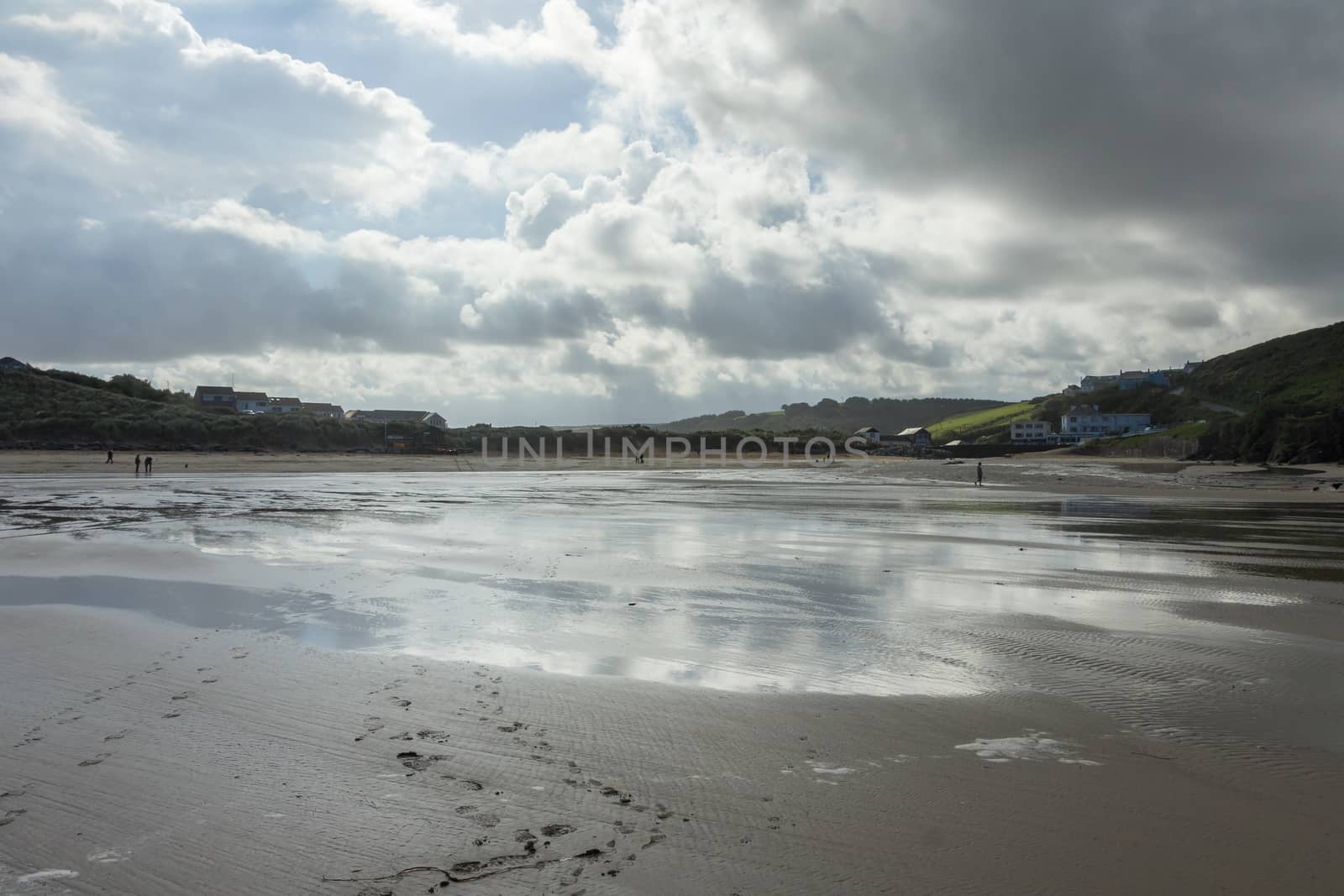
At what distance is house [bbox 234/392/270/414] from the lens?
12304 cm

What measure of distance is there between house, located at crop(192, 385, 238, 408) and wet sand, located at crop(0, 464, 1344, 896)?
11978 centimetres

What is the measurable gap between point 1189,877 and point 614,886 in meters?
2.58

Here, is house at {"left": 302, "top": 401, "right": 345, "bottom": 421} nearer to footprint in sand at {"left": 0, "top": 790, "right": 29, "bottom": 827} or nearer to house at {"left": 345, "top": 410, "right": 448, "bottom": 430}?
house at {"left": 345, "top": 410, "right": 448, "bottom": 430}

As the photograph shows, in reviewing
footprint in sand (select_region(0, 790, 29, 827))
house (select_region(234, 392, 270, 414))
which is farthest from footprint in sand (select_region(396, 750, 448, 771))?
house (select_region(234, 392, 270, 414))

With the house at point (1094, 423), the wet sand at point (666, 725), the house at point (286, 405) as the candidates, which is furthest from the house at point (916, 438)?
the wet sand at point (666, 725)

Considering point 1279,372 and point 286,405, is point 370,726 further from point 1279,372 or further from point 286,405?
point 286,405

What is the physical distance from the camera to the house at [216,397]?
118000mm

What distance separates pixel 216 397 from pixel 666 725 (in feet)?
438

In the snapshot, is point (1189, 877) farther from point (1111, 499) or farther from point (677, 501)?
point (1111, 499)

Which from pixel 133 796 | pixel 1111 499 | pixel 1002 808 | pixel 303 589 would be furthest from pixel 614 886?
pixel 1111 499

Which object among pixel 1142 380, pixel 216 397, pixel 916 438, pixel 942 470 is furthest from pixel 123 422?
pixel 1142 380

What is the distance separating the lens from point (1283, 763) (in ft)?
16.0

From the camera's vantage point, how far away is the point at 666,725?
221 inches

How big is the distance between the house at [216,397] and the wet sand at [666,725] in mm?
119781
